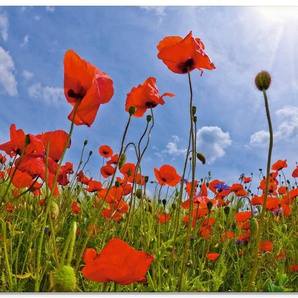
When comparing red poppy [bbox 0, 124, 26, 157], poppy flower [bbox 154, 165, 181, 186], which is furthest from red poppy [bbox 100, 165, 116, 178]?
red poppy [bbox 0, 124, 26, 157]

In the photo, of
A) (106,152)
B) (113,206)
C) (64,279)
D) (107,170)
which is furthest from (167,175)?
(64,279)

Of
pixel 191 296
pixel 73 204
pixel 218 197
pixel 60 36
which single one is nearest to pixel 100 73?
pixel 191 296

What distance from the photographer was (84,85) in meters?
0.80

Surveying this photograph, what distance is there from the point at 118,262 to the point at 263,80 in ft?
1.30

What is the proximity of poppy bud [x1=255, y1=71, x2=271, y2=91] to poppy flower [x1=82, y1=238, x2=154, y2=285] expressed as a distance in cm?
35

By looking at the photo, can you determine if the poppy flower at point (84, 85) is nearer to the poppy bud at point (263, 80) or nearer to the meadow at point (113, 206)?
the meadow at point (113, 206)

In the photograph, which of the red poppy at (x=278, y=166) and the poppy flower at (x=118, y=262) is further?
the red poppy at (x=278, y=166)

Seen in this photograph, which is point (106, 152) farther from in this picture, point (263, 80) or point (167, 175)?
point (263, 80)

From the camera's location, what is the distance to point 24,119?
1.46 metres

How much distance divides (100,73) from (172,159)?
74cm

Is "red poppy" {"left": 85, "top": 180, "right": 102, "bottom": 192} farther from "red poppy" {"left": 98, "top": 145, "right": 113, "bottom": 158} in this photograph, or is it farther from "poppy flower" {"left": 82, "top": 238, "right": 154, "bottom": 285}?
"poppy flower" {"left": 82, "top": 238, "right": 154, "bottom": 285}

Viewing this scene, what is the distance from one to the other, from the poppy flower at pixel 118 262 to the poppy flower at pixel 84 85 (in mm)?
245

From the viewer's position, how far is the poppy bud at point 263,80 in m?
0.78

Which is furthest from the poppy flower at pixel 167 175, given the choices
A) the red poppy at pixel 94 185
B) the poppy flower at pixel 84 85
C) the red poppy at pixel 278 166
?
the poppy flower at pixel 84 85
